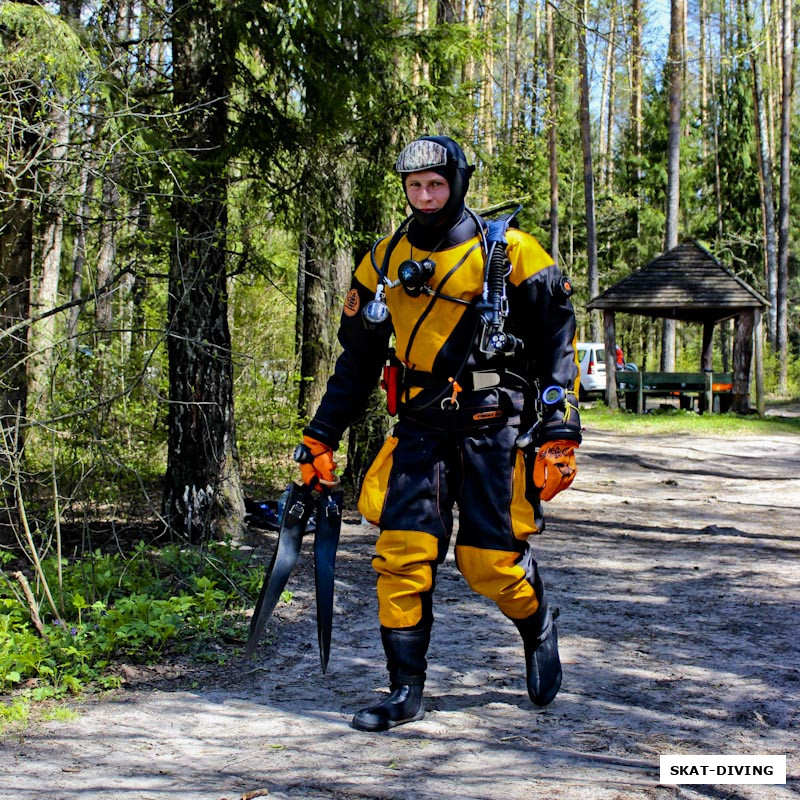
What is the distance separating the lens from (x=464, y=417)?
409 cm

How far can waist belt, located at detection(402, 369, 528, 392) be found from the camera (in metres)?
4.08

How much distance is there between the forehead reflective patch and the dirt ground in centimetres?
226

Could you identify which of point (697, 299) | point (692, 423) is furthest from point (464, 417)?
point (697, 299)

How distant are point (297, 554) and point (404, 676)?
75 cm

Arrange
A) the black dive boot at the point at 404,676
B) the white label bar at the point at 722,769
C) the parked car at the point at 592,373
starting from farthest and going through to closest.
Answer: the parked car at the point at 592,373 → the black dive boot at the point at 404,676 → the white label bar at the point at 722,769

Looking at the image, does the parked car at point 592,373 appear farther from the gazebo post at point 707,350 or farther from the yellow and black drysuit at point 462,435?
the yellow and black drysuit at point 462,435

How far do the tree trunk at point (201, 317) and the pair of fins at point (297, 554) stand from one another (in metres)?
Result: 2.70

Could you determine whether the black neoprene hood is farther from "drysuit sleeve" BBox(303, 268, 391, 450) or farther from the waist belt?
the waist belt

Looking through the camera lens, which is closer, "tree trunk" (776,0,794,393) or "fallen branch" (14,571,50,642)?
"fallen branch" (14,571,50,642)

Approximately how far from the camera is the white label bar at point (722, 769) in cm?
326

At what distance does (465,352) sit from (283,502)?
1.13 meters

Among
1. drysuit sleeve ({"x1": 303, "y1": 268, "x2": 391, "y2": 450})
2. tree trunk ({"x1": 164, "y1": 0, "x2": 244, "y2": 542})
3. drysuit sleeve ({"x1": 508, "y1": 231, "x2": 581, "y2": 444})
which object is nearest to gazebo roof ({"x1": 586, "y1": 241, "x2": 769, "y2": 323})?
tree trunk ({"x1": 164, "y1": 0, "x2": 244, "y2": 542})

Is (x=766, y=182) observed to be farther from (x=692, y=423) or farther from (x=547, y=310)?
(x=547, y=310)

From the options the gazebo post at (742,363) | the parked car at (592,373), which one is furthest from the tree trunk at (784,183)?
the gazebo post at (742,363)
